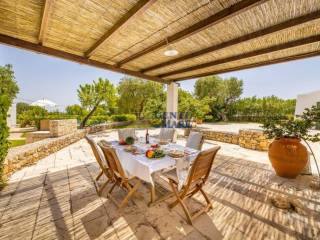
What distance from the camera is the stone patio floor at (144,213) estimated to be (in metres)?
1.79

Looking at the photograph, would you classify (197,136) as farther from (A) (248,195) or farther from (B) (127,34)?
(B) (127,34)

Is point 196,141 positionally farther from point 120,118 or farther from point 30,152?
point 120,118

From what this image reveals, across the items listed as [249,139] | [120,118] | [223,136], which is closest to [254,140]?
[249,139]

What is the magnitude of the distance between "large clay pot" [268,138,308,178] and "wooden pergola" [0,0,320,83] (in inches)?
77.2

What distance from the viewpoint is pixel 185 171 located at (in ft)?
7.38

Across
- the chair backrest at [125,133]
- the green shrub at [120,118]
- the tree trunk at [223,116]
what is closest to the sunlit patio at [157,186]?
the chair backrest at [125,133]

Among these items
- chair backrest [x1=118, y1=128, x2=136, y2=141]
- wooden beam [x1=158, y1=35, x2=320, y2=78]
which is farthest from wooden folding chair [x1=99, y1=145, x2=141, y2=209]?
wooden beam [x1=158, y1=35, x2=320, y2=78]

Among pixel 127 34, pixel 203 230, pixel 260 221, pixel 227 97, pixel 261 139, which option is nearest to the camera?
pixel 203 230

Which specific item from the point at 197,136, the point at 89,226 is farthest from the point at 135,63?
the point at 89,226

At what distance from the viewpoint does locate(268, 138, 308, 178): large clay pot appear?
118 inches

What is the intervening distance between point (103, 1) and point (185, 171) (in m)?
2.74

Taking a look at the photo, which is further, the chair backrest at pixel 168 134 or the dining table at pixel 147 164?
the chair backrest at pixel 168 134

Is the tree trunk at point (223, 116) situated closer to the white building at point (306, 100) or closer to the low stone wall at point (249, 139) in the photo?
the white building at point (306, 100)

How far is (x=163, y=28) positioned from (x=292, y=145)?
11.1 feet
